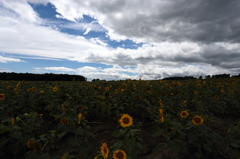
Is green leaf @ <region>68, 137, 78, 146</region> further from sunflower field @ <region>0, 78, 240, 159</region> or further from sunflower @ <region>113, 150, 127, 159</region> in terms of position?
sunflower @ <region>113, 150, 127, 159</region>

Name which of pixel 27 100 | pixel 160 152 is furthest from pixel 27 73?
pixel 160 152

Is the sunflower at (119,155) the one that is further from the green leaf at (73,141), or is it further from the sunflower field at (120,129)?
the green leaf at (73,141)

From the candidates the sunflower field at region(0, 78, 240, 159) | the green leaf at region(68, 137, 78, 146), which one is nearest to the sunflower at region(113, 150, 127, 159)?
the sunflower field at region(0, 78, 240, 159)

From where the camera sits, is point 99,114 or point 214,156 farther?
point 99,114

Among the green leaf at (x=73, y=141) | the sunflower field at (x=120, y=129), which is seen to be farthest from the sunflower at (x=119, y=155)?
the green leaf at (x=73, y=141)

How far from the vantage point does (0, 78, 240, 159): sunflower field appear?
2.14 m

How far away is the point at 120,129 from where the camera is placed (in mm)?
2168

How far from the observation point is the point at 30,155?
1.98 m

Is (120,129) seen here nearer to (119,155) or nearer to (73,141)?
(119,155)

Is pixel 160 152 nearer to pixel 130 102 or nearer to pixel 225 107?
pixel 130 102

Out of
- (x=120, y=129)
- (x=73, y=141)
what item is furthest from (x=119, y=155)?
(x=73, y=141)

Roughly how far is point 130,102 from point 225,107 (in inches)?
97.3

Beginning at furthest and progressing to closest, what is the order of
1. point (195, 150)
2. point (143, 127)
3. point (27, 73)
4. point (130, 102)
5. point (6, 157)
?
point (27, 73)
point (130, 102)
point (143, 127)
point (6, 157)
point (195, 150)

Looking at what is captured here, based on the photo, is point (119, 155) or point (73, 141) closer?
point (119, 155)
